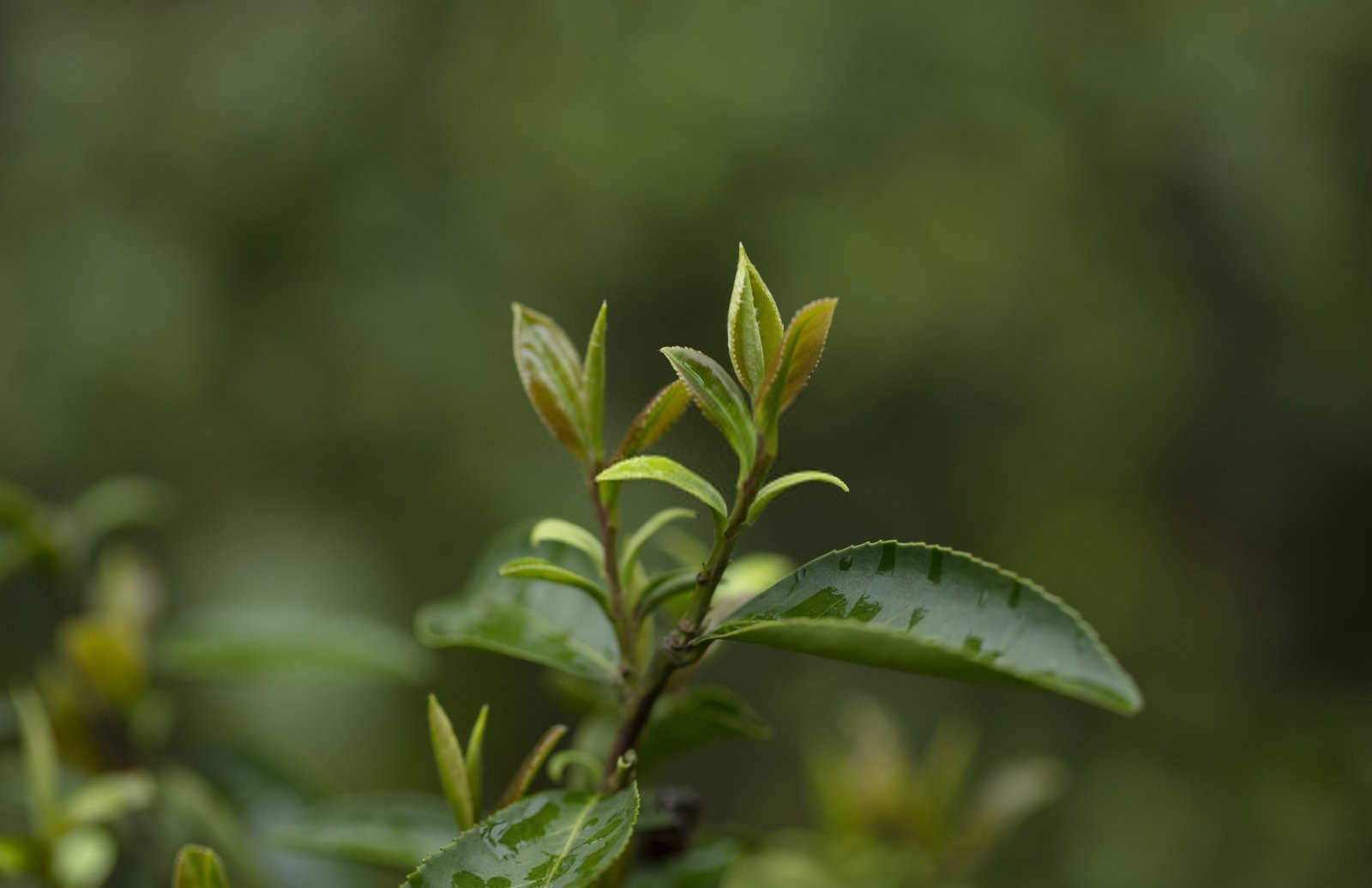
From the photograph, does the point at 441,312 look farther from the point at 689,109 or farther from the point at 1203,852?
the point at 1203,852

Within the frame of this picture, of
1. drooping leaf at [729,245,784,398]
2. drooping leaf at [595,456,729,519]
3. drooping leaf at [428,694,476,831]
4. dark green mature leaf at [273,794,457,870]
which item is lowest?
dark green mature leaf at [273,794,457,870]

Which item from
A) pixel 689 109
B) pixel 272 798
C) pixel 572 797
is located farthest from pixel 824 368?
pixel 572 797

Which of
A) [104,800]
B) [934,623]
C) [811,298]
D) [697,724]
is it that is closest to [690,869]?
[697,724]

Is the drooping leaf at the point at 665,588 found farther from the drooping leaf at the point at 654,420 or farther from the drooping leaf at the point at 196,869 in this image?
the drooping leaf at the point at 196,869

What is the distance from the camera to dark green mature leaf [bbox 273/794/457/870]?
0.52m

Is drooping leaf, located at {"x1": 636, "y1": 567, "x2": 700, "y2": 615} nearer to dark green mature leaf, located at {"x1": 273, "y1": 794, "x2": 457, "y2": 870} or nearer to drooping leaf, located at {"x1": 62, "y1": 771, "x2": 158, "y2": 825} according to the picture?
dark green mature leaf, located at {"x1": 273, "y1": 794, "x2": 457, "y2": 870}

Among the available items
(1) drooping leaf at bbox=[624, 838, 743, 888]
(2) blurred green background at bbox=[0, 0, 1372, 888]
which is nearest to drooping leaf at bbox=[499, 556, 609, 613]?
(1) drooping leaf at bbox=[624, 838, 743, 888]

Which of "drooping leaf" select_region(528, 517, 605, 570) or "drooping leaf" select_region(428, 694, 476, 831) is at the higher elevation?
"drooping leaf" select_region(528, 517, 605, 570)

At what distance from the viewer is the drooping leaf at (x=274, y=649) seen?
753 millimetres

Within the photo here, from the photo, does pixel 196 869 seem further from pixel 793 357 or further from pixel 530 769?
pixel 793 357

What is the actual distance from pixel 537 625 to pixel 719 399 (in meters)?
0.16

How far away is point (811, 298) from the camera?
2.05m

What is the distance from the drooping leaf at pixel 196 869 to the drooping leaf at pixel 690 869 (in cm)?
16

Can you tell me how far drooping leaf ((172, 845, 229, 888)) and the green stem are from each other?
143mm
